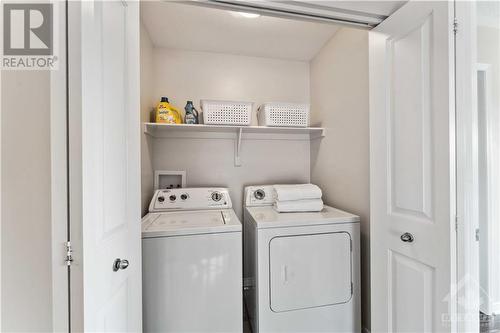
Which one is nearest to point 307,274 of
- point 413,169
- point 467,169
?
point 413,169

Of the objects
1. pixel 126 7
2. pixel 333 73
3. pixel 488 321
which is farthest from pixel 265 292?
pixel 333 73

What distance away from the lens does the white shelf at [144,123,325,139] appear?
1.94 m

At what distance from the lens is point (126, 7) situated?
3.24 ft

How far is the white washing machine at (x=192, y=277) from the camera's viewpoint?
131 cm

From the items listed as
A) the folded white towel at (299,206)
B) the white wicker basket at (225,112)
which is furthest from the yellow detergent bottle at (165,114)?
the folded white towel at (299,206)

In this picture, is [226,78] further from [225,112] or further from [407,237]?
[407,237]

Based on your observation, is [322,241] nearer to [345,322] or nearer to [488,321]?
[345,322]

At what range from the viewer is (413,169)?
3.51 ft

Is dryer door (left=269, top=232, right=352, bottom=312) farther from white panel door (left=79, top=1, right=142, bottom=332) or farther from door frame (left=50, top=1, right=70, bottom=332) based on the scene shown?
door frame (left=50, top=1, right=70, bottom=332)

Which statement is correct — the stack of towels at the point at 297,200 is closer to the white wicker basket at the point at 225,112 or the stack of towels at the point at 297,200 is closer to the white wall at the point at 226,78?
the white wicker basket at the point at 225,112

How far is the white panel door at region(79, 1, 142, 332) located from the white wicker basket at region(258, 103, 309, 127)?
1.25 meters

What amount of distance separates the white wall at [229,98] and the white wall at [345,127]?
0.85ft

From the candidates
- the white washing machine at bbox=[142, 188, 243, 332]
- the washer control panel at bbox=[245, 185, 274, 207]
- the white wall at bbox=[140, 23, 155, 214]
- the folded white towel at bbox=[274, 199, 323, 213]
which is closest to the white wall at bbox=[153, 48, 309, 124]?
the white wall at bbox=[140, 23, 155, 214]

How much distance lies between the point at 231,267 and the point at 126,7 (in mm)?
1530
